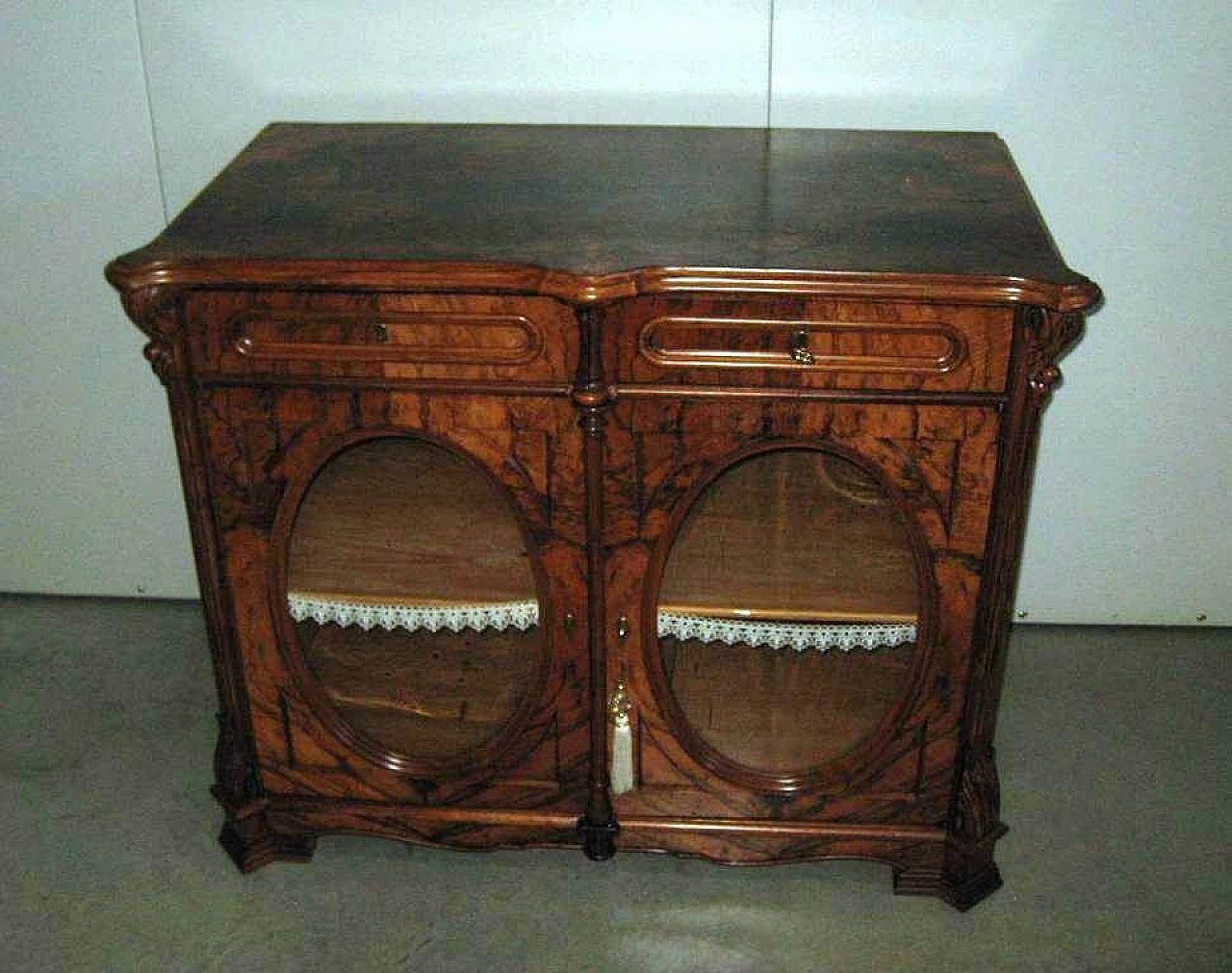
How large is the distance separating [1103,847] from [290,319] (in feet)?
4.04

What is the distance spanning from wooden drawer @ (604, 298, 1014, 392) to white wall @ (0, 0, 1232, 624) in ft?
1.82

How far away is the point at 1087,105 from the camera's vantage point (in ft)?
6.75

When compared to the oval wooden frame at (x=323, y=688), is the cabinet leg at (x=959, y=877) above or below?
below

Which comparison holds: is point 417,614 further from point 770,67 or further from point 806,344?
point 770,67

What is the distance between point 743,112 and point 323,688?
3.05ft

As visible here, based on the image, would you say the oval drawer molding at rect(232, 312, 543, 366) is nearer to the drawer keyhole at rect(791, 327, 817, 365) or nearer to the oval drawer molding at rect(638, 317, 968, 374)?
the oval drawer molding at rect(638, 317, 968, 374)

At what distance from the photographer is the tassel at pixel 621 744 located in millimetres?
1853

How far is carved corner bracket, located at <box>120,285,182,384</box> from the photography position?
64.4 inches

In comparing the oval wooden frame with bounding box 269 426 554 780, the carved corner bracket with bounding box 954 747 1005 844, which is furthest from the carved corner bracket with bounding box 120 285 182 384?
the carved corner bracket with bounding box 954 747 1005 844

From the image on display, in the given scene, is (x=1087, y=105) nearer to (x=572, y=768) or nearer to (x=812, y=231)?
(x=812, y=231)

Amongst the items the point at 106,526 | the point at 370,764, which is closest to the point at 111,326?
the point at 106,526

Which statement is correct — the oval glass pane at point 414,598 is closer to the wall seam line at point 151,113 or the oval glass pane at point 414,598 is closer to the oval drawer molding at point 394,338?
the oval drawer molding at point 394,338

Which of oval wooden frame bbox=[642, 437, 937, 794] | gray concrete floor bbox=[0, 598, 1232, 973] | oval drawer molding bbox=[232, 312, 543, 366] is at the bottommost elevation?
gray concrete floor bbox=[0, 598, 1232, 973]

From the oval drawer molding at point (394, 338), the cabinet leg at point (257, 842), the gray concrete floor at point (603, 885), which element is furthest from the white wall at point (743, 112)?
the cabinet leg at point (257, 842)
